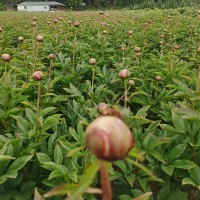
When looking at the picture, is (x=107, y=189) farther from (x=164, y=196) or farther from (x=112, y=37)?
(x=112, y=37)

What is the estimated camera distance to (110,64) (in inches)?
129

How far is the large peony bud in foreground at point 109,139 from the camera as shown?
0.50 m

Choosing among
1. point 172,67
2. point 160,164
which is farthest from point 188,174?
point 172,67

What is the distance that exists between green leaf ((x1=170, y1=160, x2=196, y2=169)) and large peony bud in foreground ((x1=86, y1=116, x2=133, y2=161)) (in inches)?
43.5

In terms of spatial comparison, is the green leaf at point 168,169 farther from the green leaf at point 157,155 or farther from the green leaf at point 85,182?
the green leaf at point 85,182

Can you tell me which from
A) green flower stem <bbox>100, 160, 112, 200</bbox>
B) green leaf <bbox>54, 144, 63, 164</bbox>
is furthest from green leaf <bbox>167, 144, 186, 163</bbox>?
green flower stem <bbox>100, 160, 112, 200</bbox>

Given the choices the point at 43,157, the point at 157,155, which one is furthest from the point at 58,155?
the point at 157,155

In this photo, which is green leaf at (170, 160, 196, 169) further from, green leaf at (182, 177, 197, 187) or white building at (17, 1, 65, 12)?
white building at (17, 1, 65, 12)

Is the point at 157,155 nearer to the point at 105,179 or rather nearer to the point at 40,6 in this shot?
the point at 105,179

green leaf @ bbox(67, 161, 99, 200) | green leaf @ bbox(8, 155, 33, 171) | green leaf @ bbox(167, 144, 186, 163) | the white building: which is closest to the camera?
green leaf @ bbox(67, 161, 99, 200)

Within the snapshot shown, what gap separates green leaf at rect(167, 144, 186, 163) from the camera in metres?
1.58

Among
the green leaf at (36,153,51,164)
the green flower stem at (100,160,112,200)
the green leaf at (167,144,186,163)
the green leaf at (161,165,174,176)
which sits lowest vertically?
the green leaf at (161,165,174,176)

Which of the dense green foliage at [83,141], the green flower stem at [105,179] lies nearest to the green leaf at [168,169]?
the dense green foliage at [83,141]

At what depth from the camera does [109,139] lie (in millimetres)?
501
